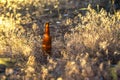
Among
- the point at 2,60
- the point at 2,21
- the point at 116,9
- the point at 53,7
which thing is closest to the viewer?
the point at 2,60

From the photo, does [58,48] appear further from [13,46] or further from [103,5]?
[103,5]

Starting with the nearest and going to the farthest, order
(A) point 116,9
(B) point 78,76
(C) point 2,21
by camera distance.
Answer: (B) point 78,76 → (C) point 2,21 → (A) point 116,9

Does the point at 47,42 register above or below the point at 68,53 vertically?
above

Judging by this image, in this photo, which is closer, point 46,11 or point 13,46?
point 13,46

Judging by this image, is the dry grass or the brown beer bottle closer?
the dry grass

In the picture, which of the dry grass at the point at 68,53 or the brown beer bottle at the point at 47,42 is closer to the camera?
the dry grass at the point at 68,53

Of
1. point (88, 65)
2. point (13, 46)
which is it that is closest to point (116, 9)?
point (13, 46)

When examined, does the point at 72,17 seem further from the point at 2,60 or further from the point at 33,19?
the point at 2,60

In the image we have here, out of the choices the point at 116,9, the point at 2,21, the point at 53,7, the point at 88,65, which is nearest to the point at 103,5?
the point at 116,9

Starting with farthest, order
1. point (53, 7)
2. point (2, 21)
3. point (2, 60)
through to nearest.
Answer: point (53, 7) < point (2, 21) < point (2, 60)
